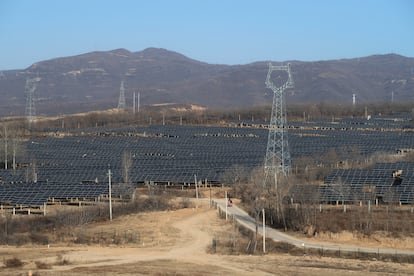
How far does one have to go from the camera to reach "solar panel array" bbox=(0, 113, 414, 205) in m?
40.0

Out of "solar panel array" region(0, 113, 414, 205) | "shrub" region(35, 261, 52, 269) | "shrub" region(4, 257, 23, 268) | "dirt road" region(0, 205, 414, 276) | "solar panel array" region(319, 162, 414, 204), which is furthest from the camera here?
"solar panel array" region(0, 113, 414, 205)

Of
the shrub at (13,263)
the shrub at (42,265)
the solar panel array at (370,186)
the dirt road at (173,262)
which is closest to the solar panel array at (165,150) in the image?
the solar panel array at (370,186)

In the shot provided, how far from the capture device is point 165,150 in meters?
56.4

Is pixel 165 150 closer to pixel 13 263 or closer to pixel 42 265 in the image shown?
pixel 13 263

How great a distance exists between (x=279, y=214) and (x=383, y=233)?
193 inches

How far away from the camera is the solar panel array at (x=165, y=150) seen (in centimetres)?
3997

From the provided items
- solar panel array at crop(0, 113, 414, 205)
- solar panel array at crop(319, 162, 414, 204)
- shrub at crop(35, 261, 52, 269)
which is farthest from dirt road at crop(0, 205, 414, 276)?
solar panel array at crop(0, 113, 414, 205)

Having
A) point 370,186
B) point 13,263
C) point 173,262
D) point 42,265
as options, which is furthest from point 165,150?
point 42,265

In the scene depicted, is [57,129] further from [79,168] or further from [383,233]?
[383,233]

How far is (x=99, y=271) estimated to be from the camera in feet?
69.5

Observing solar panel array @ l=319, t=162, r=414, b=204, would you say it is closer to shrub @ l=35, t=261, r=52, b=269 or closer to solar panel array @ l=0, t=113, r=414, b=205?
solar panel array @ l=0, t=113, r=414, b=205

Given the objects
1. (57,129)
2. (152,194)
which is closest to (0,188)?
(152,194)

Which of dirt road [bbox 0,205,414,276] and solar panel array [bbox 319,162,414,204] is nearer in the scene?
dirt road [bbox 0,205,414,276]

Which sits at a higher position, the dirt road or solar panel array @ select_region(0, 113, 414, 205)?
solar panel array @ select_region(0, 113, 414, 205)
